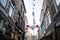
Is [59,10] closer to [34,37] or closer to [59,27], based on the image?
[59,27]

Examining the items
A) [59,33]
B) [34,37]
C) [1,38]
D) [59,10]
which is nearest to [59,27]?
[59,33]

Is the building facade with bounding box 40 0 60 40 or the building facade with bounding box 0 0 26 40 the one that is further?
the building facade with bounding box 40 0 60 40

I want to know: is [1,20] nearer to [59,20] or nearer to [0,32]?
[0,32]

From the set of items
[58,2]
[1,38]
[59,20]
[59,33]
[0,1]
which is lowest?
[1,38]

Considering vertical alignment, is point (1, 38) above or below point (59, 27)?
below

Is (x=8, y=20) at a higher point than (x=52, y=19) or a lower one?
lower

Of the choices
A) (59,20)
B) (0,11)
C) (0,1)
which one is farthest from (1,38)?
(59,20)

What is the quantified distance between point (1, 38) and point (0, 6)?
6.08ft

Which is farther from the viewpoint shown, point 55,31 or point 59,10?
point 55,31

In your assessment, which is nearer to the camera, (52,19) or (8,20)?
(8,20)

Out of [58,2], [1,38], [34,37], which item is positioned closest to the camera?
[1,38]

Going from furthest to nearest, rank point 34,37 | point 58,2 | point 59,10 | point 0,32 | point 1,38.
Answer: point 34,37 < point 58,2 < point 59,10 < point 1,38 < point 0,32

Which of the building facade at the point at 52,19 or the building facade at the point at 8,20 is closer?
the building facade at the point at 8,20

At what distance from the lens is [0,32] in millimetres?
6539
